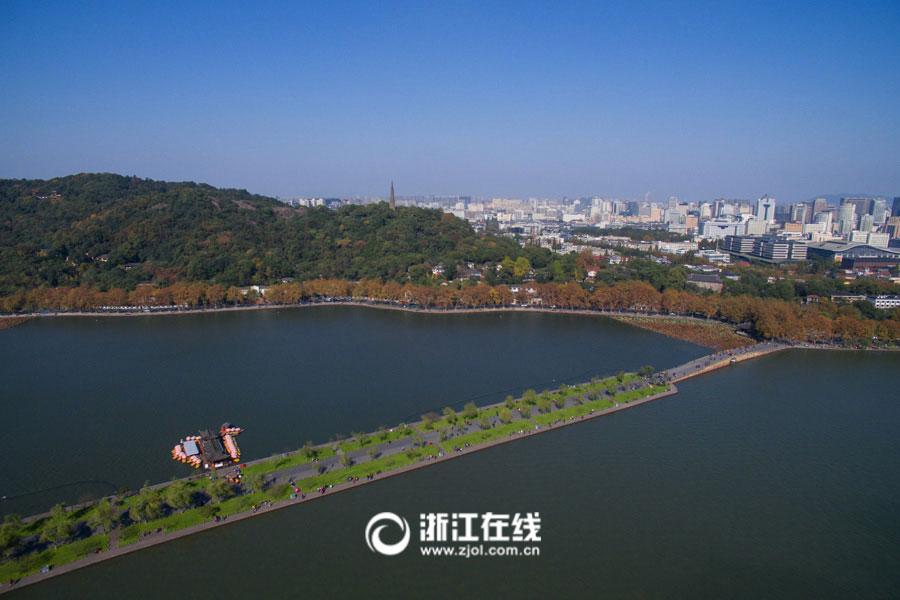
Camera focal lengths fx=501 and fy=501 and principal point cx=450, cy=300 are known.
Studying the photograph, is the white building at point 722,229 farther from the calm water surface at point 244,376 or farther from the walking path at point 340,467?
the walking path at point 340,467

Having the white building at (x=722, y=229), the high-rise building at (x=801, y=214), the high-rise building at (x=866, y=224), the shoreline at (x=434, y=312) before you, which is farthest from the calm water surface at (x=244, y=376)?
the high-rise building at (x=801, y=214)

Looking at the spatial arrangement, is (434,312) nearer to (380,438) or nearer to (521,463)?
(380,438)

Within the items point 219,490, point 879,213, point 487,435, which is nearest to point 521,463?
point 487,435

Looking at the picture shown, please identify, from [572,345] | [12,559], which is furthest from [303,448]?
[572,345]

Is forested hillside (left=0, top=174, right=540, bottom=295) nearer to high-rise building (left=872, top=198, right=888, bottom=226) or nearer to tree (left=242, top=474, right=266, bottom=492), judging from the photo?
tree (left=242, top=474, right=266, bottom=492)

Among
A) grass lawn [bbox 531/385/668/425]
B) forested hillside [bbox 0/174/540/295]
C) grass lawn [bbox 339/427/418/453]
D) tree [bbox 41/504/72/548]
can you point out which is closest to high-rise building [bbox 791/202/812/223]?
forested hillside [bbox 0/174/540/295]

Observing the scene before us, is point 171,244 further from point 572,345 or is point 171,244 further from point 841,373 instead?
point 841,373
